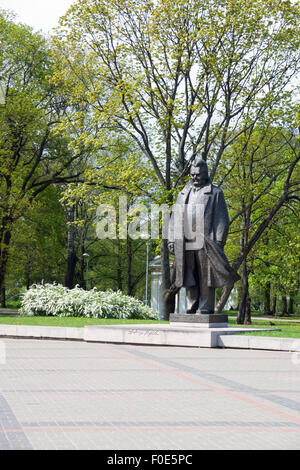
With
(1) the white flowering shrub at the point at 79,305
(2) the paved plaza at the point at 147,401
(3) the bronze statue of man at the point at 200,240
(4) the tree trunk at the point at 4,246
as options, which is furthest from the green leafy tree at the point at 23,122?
(2) the paved plaza at the point at 147,401

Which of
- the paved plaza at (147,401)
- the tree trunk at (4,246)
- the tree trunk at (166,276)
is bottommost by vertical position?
the paved plaza at (147,401)

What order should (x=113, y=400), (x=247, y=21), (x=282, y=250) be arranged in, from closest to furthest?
1. (x=113, y=400)
2. (x=247, y=21)
3. (x=282, y=250)

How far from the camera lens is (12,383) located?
8773 millimetres

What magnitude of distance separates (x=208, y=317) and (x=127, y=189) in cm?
1128

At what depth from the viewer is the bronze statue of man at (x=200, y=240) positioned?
15375 millimetres

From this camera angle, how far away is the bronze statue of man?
1538cm

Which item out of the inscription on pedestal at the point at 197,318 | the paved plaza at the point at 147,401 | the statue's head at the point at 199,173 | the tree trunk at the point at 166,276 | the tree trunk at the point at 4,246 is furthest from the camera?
the tree trunk at the point at 4,246

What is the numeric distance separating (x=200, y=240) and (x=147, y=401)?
815cm

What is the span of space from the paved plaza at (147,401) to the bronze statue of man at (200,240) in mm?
2763

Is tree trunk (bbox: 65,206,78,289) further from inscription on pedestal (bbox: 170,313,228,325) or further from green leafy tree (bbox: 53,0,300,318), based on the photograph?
inscription on pedestal (bbox: 170,313,228,325)

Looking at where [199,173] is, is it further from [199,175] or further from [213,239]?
[213,239]

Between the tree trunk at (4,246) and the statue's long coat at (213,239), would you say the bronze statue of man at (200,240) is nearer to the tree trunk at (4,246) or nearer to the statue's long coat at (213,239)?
the statue's long coat at (213,239)
